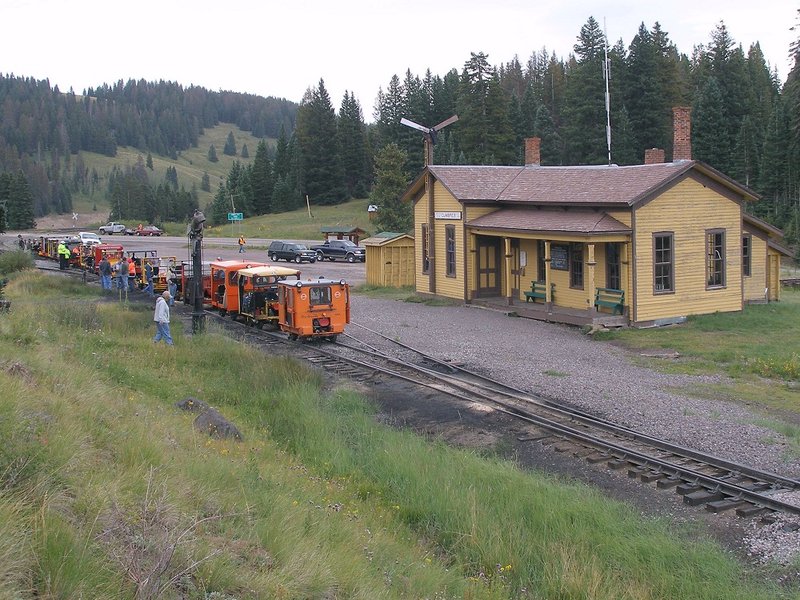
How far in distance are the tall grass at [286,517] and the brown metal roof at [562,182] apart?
14699 mm

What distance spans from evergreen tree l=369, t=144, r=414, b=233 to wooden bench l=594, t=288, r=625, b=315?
38.9 metres

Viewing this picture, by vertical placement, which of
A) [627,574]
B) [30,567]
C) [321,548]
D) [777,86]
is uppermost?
[777,86]

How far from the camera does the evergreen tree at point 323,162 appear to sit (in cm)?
9969

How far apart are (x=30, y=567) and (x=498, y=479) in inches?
244

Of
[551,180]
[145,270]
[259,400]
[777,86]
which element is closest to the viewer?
[259,400]

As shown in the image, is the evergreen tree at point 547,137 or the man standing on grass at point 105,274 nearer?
the man standing on grass at point 105,274

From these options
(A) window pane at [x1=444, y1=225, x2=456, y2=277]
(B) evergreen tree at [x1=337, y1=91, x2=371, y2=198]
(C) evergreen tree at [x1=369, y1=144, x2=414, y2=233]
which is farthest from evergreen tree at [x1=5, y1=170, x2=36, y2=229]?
(A) window pane at [x1=444, y1=225, x2=456, y2=277]

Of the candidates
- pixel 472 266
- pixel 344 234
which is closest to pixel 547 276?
pixel 472 266

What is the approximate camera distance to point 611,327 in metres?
24.4

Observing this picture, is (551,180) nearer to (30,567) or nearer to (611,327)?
Result: (611,327)

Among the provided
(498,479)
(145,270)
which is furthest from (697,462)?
(145,270)

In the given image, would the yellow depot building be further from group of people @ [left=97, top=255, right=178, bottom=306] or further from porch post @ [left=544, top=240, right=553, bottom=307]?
group of people @ [left=97, top=255, right=178, bottom=306]

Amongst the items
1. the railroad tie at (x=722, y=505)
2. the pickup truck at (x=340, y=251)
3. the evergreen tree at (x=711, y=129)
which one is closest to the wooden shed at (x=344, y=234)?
the pickup truck at (x=340, y=251)

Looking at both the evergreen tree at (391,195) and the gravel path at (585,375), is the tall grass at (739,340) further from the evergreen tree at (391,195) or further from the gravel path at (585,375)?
the evergreen tree at (391,195)
